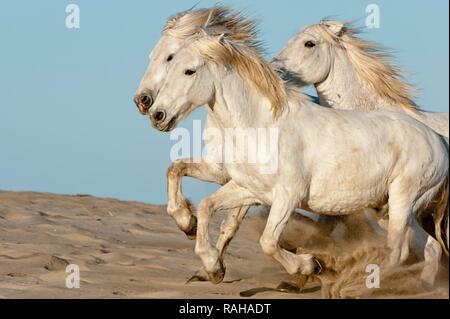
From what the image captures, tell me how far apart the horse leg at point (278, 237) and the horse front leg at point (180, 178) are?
1.08 m

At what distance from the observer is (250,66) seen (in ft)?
29.3

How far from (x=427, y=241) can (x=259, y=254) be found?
324cm

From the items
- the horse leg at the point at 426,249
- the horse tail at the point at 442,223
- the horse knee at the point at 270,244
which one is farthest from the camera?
the horse tail at the point at 442,223

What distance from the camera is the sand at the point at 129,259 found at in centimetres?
909

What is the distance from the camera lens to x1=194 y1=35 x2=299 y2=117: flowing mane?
882 centimetres

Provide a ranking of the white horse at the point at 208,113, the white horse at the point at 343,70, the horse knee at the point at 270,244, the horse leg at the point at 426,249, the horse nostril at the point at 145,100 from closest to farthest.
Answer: the horse knee at the point at 270,244, the horse leg at the point at 426,249, the white horse at the point at 208,113, the horse nostril at the point at 145,100, the white horse at the point at 343,70

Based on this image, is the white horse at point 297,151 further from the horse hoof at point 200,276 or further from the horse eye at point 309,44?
the horse eye at point 309,44

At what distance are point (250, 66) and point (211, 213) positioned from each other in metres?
1.07

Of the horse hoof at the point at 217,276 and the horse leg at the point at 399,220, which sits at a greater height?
the horse leg at the point at 399,220

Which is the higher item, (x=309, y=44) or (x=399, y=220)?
(x=309, y=44)

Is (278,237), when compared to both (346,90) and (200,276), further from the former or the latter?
(346,90)

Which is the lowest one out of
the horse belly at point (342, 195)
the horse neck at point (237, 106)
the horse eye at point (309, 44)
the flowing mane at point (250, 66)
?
the horse belly at point (342, 195)

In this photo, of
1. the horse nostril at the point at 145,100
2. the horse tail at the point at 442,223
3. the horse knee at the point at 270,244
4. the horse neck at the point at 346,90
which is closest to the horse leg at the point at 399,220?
the horse tail at the point at 442,223

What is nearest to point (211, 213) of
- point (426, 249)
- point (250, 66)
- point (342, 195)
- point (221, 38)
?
point (342, 195)
